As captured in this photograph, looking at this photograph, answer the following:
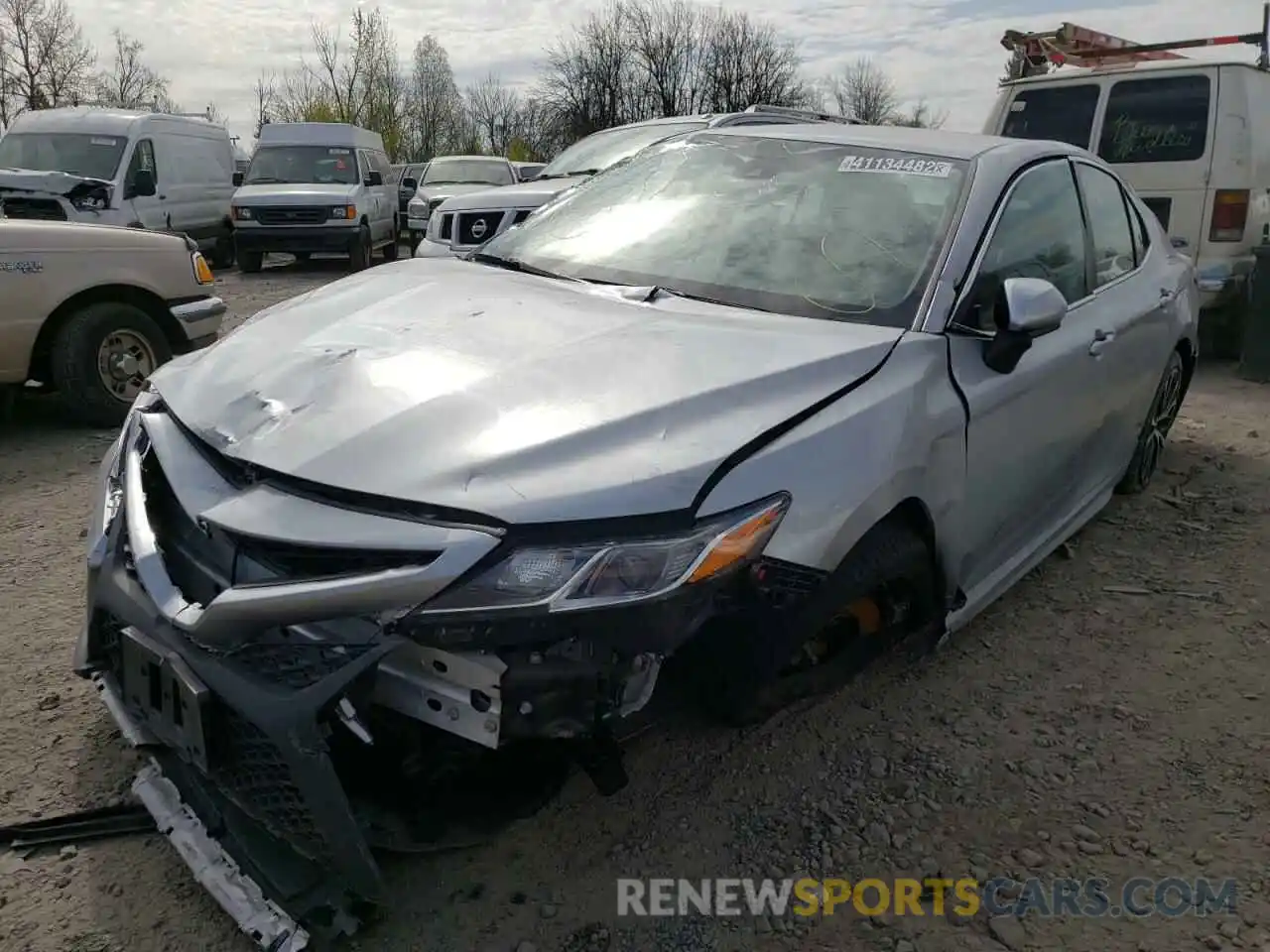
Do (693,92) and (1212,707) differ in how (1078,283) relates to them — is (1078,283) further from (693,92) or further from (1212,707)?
(693,92)

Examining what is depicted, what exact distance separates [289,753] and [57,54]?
5113 cm

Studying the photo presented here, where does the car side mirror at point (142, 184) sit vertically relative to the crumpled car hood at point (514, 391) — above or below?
above

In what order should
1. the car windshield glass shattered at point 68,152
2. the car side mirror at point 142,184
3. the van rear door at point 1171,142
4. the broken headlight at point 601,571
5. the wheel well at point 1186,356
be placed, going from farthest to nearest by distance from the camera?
1. the car side mirror at point 142,184
2. the car windshield glass shattered at point 68,152
3. the van rear door at point 1171,142
4. the wheel well at point 1186,356
5. the broken headlight at point 601,571

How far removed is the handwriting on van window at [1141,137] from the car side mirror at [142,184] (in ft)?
35.0

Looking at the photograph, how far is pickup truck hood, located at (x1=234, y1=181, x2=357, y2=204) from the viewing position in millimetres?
14242

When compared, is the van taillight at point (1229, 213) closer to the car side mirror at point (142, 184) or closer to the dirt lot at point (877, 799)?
the dirt lot at point (877, 799)

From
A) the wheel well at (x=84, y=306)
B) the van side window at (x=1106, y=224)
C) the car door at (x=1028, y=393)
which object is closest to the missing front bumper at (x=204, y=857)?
the car door at (x=1028, y=393)

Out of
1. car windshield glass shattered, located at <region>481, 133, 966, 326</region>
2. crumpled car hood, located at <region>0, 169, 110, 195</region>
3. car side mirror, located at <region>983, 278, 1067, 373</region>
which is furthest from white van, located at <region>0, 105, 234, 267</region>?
car side mirror, located at <region>983, 278, 1067, 373</region>

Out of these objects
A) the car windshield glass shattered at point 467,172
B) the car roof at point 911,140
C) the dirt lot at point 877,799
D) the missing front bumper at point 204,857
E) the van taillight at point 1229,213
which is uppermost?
the car windshield glass shattered at point 467,172

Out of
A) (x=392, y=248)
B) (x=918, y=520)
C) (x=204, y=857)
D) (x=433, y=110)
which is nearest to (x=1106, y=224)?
(x=918, y=520)

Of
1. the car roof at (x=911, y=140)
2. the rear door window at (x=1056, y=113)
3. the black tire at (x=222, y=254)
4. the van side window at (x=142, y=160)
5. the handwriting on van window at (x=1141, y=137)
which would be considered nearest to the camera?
the car roof at (x=911, y=140)

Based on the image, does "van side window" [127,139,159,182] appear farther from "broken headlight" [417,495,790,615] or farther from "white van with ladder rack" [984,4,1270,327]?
"broken headlight" [417,495,790,615]

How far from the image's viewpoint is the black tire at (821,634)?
86.1 inches

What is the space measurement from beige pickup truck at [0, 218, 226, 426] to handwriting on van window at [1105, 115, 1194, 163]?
689 cm
